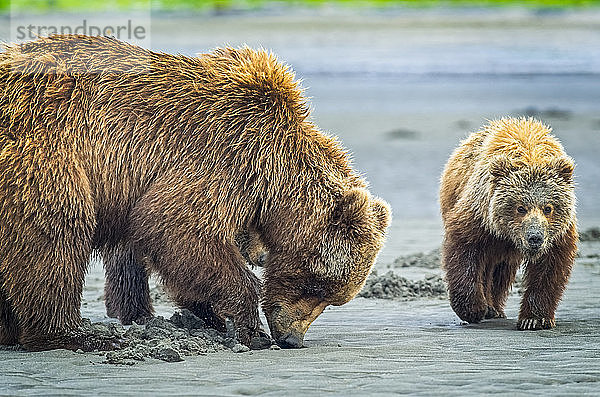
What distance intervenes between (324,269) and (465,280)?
1604 mm

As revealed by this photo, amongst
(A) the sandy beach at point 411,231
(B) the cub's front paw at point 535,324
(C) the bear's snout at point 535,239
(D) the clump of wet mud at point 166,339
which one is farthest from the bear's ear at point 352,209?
(B) the cub's front paw at point 535,324

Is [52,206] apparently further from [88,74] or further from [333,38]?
[333,38]

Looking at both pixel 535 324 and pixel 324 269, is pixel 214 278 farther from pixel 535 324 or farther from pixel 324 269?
pixel 535 324

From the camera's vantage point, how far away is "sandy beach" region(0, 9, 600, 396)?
219 inches

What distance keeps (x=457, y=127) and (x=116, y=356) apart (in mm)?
15293

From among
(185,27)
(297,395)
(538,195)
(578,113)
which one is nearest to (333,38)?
(185,27)

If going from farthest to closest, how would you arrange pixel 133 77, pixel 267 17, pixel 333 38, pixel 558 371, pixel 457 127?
pixel 267 17, pixel 333 38, pixel 457 127, pixel 133 77, pixel 558 371

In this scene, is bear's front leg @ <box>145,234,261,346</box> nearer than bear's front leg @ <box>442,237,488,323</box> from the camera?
Yes

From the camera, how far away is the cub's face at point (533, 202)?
753cm

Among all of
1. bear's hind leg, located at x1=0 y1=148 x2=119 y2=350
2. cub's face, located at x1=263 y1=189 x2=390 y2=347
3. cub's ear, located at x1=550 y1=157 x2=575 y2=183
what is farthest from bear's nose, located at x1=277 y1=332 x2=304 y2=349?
cub's ear, located at x1=550 y1=157 x2=575 y2=183

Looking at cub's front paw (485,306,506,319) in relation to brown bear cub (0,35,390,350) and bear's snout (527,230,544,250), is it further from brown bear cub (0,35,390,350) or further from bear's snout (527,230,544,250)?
brown bear cub (0,35,390,350)

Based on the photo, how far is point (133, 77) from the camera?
6762 millimetres

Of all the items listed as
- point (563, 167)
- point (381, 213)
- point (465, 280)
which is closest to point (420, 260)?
point (465, 280)

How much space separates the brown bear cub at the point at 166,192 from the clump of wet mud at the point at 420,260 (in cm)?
315
